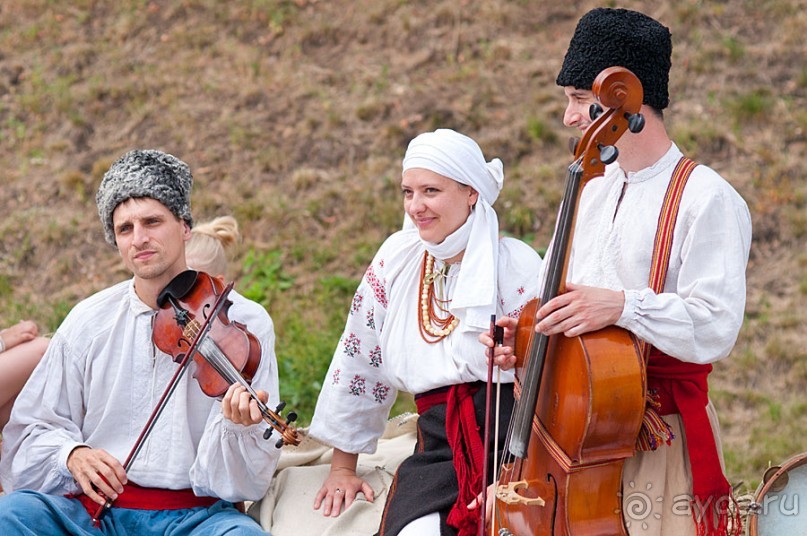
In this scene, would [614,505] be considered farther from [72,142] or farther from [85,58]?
[85,58]

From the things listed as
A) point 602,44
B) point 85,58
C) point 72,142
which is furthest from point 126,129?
point 602,44

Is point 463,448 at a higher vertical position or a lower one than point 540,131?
lower

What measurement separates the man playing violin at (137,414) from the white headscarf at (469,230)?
744 millimetres

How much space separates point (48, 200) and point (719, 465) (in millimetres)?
5777

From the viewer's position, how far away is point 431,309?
144 inches

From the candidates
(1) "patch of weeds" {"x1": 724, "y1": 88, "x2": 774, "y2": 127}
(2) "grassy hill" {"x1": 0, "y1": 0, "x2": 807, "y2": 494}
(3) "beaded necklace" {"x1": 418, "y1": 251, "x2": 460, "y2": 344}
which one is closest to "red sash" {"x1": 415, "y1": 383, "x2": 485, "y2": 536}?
(3) "beaded necklace" {"x1": 418, "y1": 251, "x2": 460, "y2": 344}

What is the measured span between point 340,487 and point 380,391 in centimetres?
39

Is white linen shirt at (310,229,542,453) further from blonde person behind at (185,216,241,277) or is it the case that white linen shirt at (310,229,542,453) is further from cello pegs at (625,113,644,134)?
cello pegs at (625,113,644,134)

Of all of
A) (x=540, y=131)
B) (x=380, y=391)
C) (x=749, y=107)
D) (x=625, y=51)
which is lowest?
(x=380, y=391)

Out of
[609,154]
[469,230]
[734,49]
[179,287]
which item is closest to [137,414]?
[179,287]

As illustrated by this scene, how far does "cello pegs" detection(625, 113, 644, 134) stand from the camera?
2.68 metres

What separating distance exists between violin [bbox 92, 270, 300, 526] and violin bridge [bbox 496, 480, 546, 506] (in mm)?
772

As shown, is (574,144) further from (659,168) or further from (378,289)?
(378,289)

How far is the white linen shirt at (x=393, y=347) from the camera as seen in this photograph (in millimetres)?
3549
